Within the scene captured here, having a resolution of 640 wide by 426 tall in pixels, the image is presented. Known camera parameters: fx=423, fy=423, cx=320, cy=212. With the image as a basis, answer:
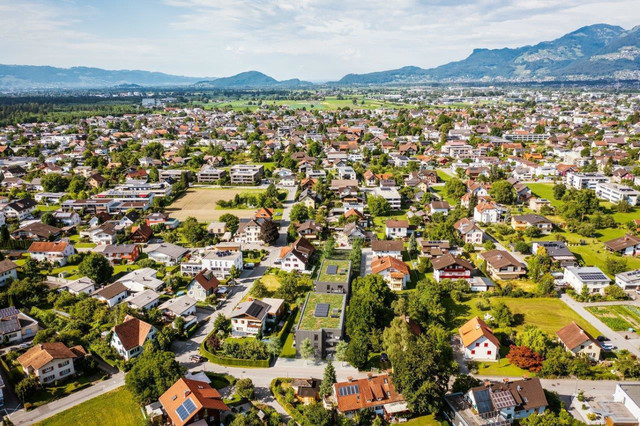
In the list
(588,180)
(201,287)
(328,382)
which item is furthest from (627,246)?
(201,287)

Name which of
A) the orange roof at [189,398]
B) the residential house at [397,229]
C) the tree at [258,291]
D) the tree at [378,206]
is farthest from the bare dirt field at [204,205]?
the orange roof at [189,398]

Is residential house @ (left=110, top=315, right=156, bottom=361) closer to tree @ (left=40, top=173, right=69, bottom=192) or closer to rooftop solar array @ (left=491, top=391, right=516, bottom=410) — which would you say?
rooftop solar array @ (left=491, top=391, right=516, bottom=410)

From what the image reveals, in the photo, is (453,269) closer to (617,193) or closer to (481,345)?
(481,345)

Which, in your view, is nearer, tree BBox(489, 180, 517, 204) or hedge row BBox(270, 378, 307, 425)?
hedge row BBox(270, 378, 307, 425)

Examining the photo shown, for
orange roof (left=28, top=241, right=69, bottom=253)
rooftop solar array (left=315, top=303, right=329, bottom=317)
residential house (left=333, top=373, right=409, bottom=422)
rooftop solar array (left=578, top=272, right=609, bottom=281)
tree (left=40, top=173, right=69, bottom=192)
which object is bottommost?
residential house (left=333, top=373, right=409, bottom=422)

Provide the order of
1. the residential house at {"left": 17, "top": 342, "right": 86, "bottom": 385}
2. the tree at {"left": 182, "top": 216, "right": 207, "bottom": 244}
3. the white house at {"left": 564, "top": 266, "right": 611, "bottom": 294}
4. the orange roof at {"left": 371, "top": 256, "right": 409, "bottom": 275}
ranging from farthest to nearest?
the tree at {"left": 182, "top": 216, "right": 207, "bottom": 244}, the orange roof at {"left": 371, "top": 256, "right": 409, "bottom": 275}, the white house at {"left": 564, "top": 266, "right": 611, "bottom": 294}, the residential house at {"left": 17, "top": 342, "right": 86, "bottom": 385}

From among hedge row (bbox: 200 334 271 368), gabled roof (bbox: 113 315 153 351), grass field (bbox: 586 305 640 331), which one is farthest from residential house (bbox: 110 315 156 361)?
grass field (bbox: 586 305 640 331)

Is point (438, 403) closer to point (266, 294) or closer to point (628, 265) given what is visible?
point (266, 294)
